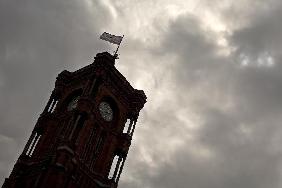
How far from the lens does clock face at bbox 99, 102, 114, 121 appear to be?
65562 mm

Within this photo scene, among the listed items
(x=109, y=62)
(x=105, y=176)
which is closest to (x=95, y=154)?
(x=105, y=176)

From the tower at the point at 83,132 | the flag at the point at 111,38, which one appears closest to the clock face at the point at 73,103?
the tower at the point at 83,132

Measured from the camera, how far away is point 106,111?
66375mm

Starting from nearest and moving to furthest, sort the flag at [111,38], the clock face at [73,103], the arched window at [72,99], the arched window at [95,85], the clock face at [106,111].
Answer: the arched window at [95,85], the clock face at [73,103], the clock face at [106,111], the arched window at [72,99], the flag at [111,38]

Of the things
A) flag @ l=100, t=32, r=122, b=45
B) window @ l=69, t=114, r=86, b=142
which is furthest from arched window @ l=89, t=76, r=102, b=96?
flag @ l=100, t=32, r=122, b=45

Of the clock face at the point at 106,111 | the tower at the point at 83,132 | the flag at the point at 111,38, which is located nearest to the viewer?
the tower at the point at 83,132

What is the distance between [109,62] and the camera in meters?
66.6

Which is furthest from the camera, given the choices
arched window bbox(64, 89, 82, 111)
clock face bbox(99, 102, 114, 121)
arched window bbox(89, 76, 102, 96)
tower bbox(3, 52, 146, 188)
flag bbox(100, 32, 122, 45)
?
flag bbox(100, 32, 122, 45)

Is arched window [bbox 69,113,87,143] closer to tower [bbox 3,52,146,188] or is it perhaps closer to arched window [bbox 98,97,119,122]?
tower [bbox 3,52,146,188]

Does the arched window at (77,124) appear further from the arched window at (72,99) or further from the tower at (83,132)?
A: the arched window at (72,99)

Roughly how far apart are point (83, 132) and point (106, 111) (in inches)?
285

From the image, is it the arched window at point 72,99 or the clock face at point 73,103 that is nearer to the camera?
the clock face at point 73,103

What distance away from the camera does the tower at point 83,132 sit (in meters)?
56.4

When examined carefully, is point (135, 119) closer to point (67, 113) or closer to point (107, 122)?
point (107, 122)
